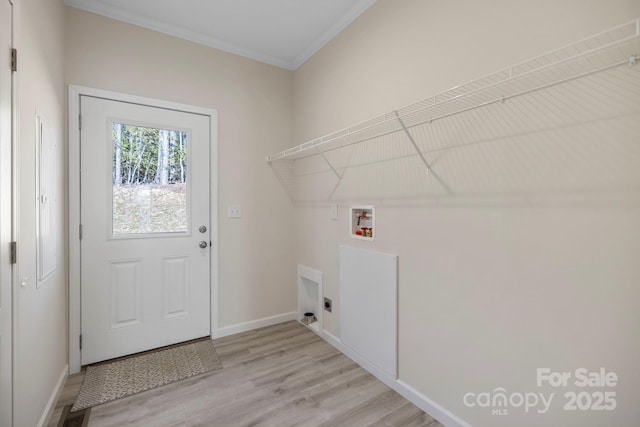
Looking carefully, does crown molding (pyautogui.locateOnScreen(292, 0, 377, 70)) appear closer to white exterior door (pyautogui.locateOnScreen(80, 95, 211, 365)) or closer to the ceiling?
the ceiling

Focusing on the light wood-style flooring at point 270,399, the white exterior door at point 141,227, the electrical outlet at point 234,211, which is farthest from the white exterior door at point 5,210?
the electrical outlet at point 234,211

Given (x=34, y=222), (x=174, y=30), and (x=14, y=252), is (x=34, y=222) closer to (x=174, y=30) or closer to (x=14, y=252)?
(x=14, y=252)

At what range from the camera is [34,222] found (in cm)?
148

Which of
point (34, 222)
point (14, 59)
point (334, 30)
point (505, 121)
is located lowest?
point (34, 222)

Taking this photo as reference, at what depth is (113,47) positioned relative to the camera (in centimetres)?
223

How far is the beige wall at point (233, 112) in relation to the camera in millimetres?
2195

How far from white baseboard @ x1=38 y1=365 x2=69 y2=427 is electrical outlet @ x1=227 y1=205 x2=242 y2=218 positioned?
159 centimetres

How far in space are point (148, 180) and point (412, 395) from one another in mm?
2515

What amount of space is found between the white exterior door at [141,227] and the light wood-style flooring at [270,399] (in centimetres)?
46

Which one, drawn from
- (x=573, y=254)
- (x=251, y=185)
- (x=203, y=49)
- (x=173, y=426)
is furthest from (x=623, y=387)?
(x=203, y=49)

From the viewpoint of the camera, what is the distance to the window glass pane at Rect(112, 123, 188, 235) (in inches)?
89.7

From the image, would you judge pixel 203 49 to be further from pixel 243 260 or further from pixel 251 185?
pixel 243 260

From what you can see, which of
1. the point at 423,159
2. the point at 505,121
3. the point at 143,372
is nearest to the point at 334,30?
the point at 423,159

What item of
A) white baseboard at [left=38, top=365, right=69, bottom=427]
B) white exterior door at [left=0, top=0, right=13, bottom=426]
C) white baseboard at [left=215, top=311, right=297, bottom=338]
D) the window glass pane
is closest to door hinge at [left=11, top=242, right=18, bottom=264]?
white exterior door at [left=0, top=0, right=13, bottom=426]
